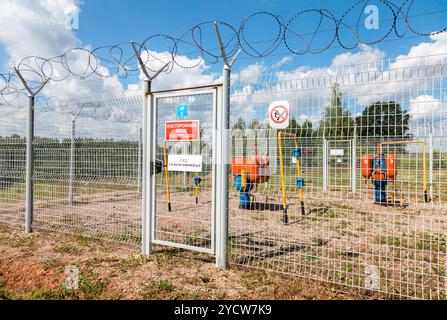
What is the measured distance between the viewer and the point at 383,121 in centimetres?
315

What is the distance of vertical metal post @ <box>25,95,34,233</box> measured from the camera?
5801 mm

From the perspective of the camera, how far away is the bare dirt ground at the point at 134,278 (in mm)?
3420

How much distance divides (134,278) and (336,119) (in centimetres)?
293

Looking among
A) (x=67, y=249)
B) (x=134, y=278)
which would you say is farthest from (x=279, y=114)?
(x=67, y=249)

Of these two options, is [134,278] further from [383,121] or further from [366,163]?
[366,163]

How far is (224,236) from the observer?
3945 mm

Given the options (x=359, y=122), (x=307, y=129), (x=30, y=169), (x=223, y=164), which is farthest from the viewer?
(x=30, y=169)

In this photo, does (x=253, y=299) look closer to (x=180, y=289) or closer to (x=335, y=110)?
(x=180, y=289)

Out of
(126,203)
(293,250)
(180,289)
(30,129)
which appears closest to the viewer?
(180,289)

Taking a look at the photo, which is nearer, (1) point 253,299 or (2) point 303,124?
(1) point 253,299
